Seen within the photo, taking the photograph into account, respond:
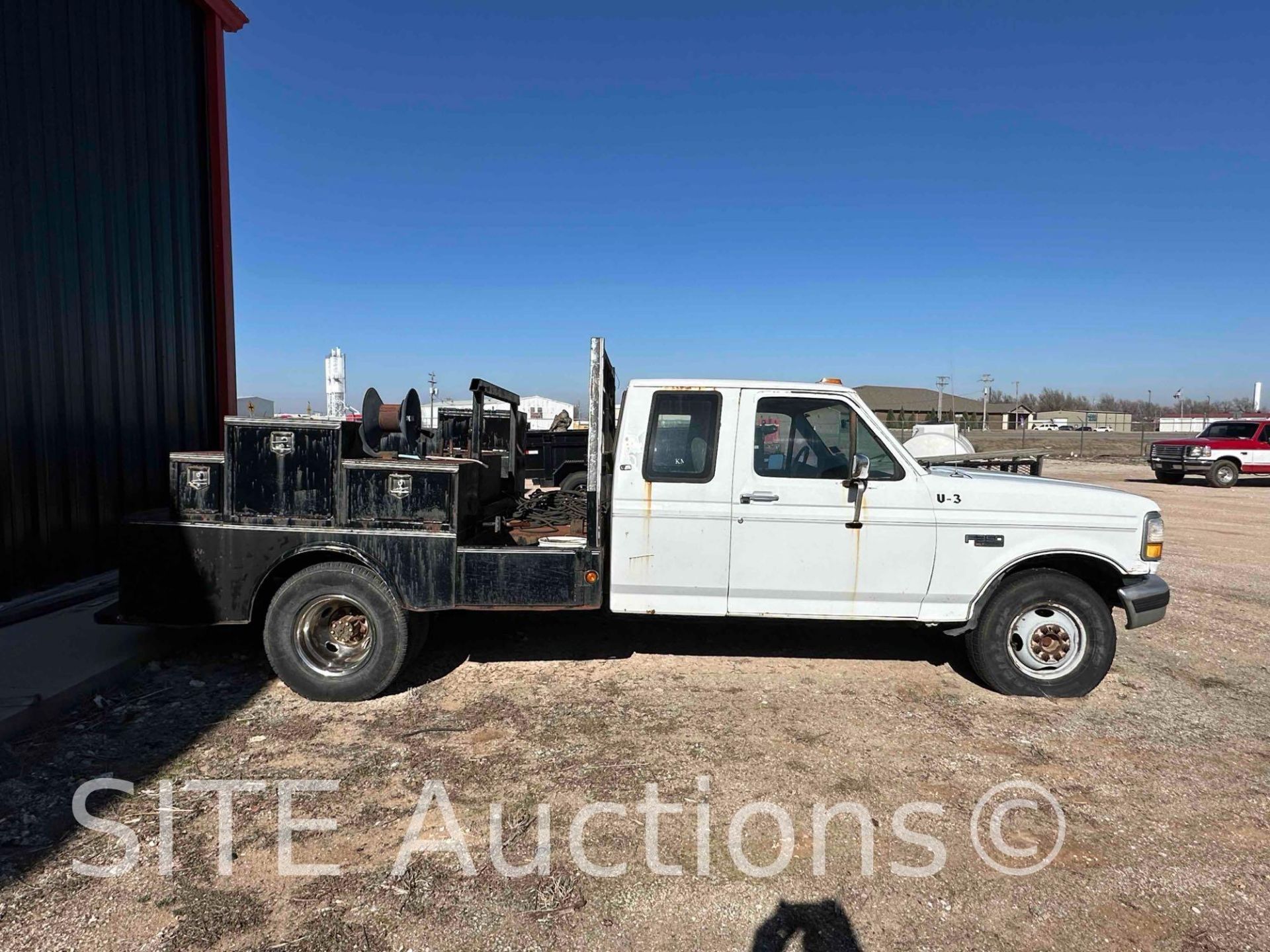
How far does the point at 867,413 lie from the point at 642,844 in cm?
291

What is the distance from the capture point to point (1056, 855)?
9.80 feet

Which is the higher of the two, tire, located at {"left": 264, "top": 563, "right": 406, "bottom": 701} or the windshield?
the windshield

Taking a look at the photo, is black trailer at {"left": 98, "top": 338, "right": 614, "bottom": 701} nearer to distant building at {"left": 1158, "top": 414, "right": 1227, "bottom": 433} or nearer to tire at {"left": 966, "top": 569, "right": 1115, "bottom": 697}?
tire at {"left": 966, "top": 569, "right": 1115, "bottom": 697}

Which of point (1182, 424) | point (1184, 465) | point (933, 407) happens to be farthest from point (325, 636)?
point (1182, 424)

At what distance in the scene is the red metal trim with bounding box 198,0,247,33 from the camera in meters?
7.93

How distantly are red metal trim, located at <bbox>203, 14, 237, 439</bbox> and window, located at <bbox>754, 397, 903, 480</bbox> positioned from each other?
6.85m

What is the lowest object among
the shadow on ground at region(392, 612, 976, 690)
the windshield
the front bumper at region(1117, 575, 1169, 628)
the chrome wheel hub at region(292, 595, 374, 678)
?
the shadow on ground at region(392, 612, 976, 690)

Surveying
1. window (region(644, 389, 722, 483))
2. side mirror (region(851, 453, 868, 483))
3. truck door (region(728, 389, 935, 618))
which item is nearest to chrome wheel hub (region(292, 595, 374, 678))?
window (region(644, 389, 722, 483))

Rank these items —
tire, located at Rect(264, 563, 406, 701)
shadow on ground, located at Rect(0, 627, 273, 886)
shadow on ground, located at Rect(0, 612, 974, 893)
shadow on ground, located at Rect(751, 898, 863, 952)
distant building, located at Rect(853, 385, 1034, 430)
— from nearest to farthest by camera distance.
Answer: shadow on ground, located at Rect(751, 898, 863, 952) < shadow on ground, located at Rect(0, 627, 273, 886) < shadow on ground, located at Rect(0, 612, 974, 893) < tire, located at Rect(264, 563, 406, 701) < distant building, located at Rect(853, 385, 1034, 430)

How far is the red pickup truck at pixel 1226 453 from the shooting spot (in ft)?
63.7

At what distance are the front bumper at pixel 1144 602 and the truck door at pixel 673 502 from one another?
8.32ft

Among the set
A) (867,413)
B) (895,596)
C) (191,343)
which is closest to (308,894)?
(895,596)

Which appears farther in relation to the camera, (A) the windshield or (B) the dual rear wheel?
(A) the windshield

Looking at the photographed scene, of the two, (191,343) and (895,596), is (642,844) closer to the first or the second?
(895,596)
